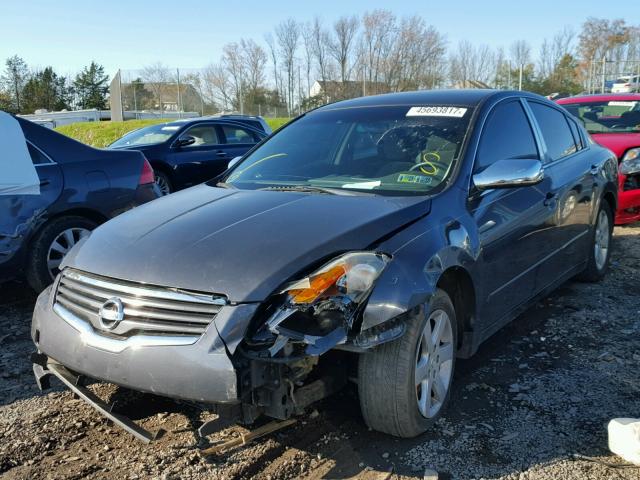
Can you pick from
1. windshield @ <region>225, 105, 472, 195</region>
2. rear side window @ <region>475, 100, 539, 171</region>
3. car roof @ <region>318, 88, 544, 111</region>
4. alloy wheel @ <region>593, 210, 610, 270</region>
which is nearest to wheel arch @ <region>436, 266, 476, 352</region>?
windshield @ <region>225, 105, 472, 195</region>

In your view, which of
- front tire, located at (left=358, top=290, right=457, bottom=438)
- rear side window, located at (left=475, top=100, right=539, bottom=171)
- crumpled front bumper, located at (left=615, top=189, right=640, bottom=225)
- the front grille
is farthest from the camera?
crumpled front bumper, located at (left=615, top=189, right=640, bottom=225)

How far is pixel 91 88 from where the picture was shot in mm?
66375

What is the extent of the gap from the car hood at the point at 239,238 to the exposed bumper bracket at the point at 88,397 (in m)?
0.49

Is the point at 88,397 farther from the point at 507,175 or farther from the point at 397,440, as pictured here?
the point at 507,175

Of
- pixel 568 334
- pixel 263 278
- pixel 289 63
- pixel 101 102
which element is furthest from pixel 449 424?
pixel 101 102

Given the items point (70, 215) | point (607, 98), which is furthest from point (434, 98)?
point (607, 98)

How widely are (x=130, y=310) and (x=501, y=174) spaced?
80.6 inches

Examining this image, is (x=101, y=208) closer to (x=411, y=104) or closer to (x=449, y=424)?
(x=411, y=104)

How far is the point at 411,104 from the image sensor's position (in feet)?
13.0

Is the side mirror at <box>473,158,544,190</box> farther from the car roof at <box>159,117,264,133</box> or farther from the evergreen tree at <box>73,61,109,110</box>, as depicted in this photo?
the evergreen tree at <box>73,61,109,110</box>

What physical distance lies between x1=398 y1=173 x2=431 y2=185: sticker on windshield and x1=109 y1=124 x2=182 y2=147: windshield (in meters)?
7.93

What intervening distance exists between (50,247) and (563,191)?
3.99 m

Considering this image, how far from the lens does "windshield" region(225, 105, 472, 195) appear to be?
3442mm

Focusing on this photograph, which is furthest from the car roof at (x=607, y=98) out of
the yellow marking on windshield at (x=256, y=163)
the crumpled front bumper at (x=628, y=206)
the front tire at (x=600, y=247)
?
the yellow marking on windshield at (x=256, y=163)
